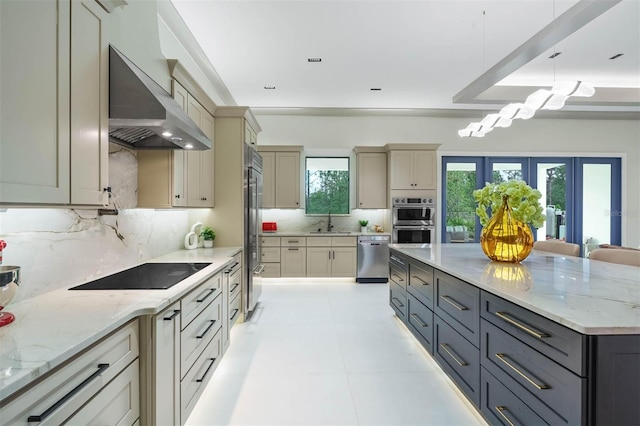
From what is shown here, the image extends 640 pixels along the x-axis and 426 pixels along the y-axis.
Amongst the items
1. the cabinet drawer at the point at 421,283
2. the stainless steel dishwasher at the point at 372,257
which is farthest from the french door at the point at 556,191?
the cabinet drawer at the point at 421,283

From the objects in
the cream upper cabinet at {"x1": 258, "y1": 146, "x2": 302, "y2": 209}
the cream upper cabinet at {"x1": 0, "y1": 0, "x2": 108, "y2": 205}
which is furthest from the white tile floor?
the cream upper cabinet at {"x1": 258, "y1": 146, "x2": 302, "y2": 209}

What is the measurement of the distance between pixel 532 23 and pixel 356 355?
373 centimetres

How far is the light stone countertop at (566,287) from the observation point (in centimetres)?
107

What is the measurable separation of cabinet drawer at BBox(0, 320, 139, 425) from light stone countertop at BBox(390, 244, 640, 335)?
1.65 m

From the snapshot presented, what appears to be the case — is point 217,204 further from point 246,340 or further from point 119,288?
point 119,288

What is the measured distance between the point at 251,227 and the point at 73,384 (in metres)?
2.70

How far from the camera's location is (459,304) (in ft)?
6.30

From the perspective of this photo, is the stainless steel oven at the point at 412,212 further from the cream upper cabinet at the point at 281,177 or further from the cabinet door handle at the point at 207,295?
the cabinet door handle at the point at 207,295

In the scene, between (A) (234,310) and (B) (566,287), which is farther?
(A) (234,310)

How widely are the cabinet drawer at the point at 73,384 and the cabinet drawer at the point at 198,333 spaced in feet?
1.46

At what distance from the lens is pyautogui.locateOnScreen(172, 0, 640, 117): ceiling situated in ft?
9.50

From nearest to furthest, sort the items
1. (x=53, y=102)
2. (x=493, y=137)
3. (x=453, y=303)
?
1. (x=53, y=102)
2. (x=453, y=303)
3. (x=493, y=137)

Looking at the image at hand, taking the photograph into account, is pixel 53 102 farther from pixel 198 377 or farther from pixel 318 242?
pixel 318 242

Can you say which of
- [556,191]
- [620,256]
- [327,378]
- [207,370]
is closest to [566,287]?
[620,256]
